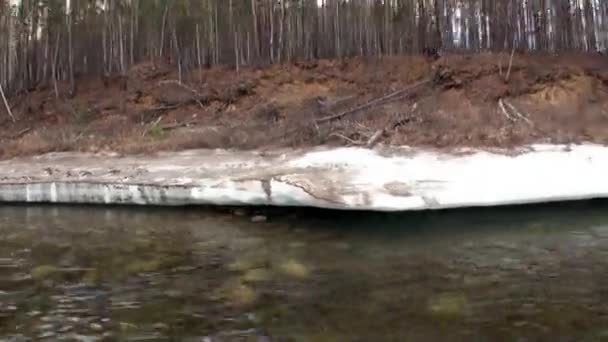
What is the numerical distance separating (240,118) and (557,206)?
654cm

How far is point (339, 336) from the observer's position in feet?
18.5

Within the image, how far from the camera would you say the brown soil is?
11.8 m

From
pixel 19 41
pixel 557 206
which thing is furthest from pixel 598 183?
pixel 19 41

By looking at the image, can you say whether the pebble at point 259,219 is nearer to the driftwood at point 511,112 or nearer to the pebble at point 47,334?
the pebble at point 47,334

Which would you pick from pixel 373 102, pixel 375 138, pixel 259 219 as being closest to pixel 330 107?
pixel 373 102

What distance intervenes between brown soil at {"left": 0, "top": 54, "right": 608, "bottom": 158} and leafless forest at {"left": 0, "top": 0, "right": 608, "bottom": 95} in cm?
32

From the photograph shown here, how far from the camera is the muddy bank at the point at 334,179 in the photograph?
910 cm

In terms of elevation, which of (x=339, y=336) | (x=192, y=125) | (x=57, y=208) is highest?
(x=192, y=125)

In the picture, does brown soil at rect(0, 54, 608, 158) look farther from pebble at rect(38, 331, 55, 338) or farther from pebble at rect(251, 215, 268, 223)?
pebble at rect(38, 331, 55, 338)

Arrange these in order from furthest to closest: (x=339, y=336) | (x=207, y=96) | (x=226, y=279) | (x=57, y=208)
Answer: (x=207, y=96)
(x=57, y=208)
(x=226, y=279)
(x=339, y=336)

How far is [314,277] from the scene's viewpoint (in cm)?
714

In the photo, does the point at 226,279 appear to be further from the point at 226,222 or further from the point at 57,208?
the point at 57,208

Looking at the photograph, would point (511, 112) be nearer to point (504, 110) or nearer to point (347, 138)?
point (504, 110)

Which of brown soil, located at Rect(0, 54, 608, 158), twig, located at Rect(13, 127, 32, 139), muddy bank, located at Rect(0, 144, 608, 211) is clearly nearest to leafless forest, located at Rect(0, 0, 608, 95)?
brown soil, located at Rect(0, 54, 608, 158)
